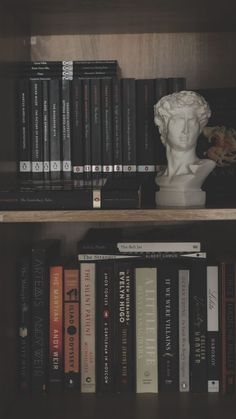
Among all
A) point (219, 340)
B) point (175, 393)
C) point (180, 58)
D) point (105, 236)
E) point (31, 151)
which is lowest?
point (175, 393)

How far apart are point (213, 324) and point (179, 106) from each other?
1.41ft

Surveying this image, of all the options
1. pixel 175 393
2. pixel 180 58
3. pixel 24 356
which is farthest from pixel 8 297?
pixel 180 58

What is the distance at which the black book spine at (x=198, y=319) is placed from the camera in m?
1.36

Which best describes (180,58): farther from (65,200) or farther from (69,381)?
(69,381)

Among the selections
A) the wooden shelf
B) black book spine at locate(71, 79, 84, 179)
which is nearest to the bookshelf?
the wooden shelf

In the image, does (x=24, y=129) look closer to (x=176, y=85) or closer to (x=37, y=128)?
(x=37, y=128)

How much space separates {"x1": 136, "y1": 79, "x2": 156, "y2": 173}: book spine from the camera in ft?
4.52

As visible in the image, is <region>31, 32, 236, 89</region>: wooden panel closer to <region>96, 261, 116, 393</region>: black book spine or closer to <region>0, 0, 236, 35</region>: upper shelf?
<region>0, 0, 236, 35</region>: upper shelf

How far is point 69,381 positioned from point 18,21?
725 mm

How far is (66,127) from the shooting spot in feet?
4.55

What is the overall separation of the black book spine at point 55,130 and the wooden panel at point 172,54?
0.21 metres

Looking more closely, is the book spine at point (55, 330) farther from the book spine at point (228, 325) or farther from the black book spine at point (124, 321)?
the book spine at point (228, 325)

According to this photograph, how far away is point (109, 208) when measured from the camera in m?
1.17

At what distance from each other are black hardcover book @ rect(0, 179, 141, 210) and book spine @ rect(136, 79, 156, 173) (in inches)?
7.6
